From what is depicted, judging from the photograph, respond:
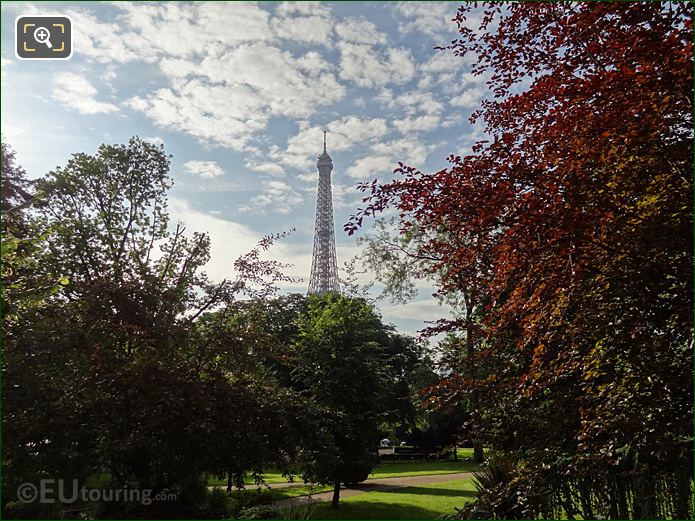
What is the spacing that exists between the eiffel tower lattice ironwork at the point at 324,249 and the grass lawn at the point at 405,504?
119ft

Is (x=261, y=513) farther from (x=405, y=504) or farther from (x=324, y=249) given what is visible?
(x=324, y=249)

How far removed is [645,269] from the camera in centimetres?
438

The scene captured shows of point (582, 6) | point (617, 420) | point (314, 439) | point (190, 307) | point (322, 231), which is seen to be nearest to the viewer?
point (617, 420)

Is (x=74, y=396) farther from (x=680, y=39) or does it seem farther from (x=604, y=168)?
(x=680, y=39)

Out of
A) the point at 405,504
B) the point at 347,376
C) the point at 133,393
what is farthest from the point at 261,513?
the point at 405,504

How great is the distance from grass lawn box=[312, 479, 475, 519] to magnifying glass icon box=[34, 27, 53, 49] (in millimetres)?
8713

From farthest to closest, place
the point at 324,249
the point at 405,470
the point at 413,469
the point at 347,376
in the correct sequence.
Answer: the point at 324,249, the point at 413,469, the point at 405,470, the point at 347,376

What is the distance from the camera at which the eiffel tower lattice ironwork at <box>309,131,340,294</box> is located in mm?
52219

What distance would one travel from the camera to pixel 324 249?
5341 centimetres

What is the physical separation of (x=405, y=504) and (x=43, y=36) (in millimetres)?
12392

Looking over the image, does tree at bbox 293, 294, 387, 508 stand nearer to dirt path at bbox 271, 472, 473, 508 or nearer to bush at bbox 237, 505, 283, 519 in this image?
dirt path at bbox 271, 472, 473, 508

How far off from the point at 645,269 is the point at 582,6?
2784mm

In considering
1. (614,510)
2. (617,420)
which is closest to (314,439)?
(614,510)

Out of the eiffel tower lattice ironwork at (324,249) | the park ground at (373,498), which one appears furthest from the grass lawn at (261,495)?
the eiffel tower lattice ironwork at (324,249)
